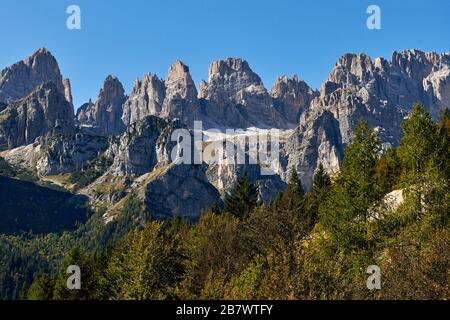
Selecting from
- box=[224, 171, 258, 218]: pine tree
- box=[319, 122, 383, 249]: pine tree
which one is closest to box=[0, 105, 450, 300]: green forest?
box=[319, 122, 383, 249]: pine tree

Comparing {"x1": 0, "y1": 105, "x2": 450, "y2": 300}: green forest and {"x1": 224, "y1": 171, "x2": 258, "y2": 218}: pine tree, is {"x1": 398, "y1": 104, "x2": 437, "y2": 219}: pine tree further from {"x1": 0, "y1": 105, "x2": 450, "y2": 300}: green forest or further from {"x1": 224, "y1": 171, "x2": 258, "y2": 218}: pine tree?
{"x1": 224, "y1": 171, "x2": 258, "y2": 218}: pine tree

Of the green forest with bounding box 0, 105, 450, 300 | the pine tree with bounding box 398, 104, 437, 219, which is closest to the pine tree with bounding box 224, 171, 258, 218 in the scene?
the green forest with bounding box 0, 105, 450, 300

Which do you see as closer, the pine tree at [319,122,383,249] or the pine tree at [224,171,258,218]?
the pine tree at [319,122,383,249]

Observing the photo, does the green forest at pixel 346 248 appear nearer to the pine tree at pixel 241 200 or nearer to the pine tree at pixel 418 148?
the pine tree at pixel 418 148

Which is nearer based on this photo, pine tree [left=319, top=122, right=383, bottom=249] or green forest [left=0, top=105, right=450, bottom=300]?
green forest [left=0, top=105, right=450, bottom=300]

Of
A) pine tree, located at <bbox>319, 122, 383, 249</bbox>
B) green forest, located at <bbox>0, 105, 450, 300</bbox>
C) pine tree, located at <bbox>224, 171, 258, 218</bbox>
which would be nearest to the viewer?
green forest, located at <bbox>0, 105, 450, 300</bbox>

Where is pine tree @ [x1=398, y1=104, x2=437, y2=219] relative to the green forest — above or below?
above

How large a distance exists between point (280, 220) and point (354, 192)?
7.87m

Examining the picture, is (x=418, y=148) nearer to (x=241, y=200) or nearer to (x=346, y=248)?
(x=346, y=248)

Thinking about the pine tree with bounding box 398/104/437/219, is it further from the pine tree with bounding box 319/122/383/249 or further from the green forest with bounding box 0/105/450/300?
the pine tree with bounding box 319/122/383/249

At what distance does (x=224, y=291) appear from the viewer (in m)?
32.2

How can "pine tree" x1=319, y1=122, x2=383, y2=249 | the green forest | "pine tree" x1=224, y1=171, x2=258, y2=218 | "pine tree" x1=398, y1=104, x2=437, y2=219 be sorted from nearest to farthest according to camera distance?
the green forest → "pine tree" x1=319, y1=122, x2=383, y2=249 → "pine tree" x1=398, y1=104, x2=437, y2=219 → "pine tree" x1=224, y1=171, x2=258, y2=218

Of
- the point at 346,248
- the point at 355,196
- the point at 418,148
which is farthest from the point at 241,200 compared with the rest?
the point at 346,248
